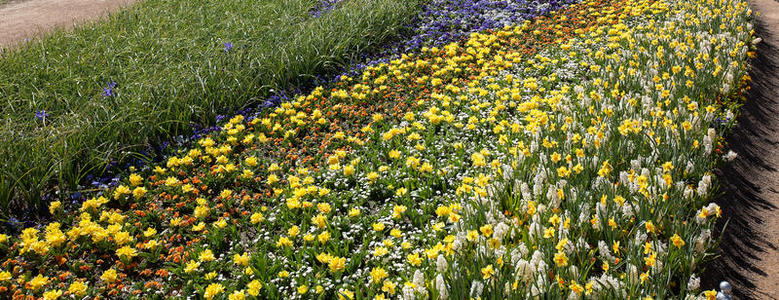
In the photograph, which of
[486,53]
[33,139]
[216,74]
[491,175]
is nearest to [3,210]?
[33,139]

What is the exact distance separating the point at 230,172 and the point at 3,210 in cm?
170

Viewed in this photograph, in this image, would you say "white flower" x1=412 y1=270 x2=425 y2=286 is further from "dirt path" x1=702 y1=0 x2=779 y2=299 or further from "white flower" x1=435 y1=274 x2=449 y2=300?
"dirt path" x1=702 y1=0 x2=779 y2=299

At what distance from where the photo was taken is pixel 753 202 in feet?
13.4

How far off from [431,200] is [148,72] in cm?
387

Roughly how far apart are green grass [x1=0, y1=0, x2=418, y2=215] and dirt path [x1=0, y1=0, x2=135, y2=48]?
1.25m

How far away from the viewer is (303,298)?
3223 mm

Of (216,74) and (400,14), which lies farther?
→ (400,14)

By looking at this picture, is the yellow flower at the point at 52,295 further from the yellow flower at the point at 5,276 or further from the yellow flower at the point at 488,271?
the yellow flower at the point at 488,271

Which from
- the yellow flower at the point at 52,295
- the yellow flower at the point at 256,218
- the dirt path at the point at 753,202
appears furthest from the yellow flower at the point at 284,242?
the dirt path at the point at 753,202

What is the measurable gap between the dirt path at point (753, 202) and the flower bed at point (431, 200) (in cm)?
35

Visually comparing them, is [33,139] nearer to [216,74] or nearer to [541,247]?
[216,74]

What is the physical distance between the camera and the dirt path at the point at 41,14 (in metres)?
8.51

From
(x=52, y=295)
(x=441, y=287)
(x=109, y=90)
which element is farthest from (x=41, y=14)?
(x=441, y=287)

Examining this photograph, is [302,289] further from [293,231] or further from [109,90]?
[109,90]
